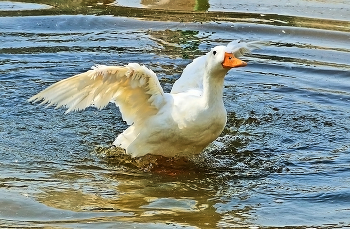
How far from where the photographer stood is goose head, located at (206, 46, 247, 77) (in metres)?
6.51

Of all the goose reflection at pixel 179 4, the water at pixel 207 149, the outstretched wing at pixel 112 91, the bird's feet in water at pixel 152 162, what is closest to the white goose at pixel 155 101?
the outstretched wing at pixel 112 91

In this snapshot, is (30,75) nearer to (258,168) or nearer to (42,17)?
(42,17)

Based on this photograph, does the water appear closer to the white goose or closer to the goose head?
the white goose

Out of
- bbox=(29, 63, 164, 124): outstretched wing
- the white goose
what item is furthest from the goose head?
bbox=(29, 63, 164, 124): outstretched wing

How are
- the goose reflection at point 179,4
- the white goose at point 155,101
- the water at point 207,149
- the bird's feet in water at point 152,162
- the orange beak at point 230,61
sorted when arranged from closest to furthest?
the water at point 207,149, the orange beak at point 230,61, the white goose at point 155,101, the bird's feet in water at point 152,162, the goose reflection at point 179,4

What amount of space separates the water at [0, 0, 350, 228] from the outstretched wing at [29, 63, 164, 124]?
0.58 meters

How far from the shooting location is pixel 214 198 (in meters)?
6.35

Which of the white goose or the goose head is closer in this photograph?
the goose head

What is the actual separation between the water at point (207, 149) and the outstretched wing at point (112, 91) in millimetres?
581

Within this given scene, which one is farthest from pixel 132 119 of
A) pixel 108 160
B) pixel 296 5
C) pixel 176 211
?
pixel 296 5

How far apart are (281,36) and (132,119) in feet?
17.4

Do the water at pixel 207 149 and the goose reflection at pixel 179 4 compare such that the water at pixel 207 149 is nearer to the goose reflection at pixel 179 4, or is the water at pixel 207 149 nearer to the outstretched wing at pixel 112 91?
the goose reflection at pixel 179 4

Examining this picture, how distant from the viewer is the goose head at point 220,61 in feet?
21.4

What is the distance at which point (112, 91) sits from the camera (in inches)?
284
